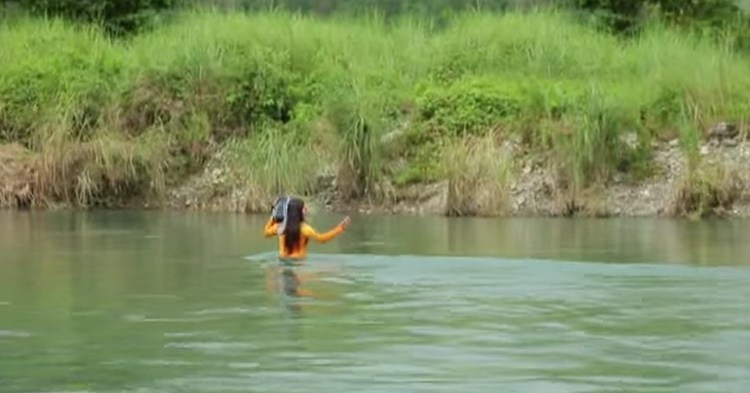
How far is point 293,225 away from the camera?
798 inches

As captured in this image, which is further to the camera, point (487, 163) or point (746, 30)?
point (746, 30)

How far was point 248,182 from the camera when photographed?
3042 centimetres

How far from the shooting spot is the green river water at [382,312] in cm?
1272

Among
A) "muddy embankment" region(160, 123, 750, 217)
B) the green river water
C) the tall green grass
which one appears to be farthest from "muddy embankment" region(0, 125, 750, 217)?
the green river water

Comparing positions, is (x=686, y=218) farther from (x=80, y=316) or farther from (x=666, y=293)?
(x=80, y=316)

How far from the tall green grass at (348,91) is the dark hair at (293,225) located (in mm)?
9523

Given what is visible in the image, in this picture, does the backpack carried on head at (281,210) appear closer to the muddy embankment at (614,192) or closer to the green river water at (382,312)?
the green river water at (382,312)

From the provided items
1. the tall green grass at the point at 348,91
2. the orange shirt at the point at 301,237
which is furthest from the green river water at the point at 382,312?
the tall green grass at the point at 348,91

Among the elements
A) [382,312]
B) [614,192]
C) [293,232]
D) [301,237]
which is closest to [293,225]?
[293,232]

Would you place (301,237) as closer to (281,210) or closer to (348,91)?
(281,210)

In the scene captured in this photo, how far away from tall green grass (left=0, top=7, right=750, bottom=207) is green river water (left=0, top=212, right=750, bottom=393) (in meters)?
5.28

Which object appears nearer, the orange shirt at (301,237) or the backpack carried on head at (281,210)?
the orange shirt at (301,237)

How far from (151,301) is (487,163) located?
41.9ft

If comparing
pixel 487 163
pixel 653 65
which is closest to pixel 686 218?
pixel 487 163
